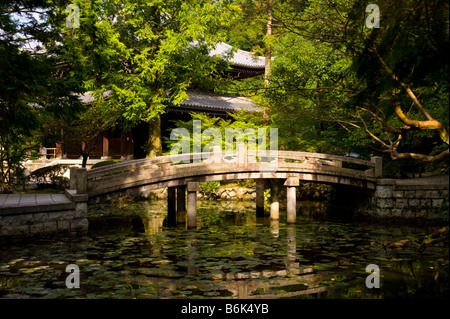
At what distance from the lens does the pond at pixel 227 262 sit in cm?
621

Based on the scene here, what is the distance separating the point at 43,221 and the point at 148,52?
9948 mm

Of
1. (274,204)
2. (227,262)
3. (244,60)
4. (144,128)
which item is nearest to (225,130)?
(274,204)

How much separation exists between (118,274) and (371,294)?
3.93 meters

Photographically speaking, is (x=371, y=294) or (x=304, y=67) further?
(x=304, y=67)

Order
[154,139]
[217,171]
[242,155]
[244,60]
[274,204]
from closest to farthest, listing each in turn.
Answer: [217,171] → [242,155] → [274,204] → [154,139] → [244,60]

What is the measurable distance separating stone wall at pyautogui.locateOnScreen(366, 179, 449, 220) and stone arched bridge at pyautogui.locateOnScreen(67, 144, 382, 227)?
49 cm

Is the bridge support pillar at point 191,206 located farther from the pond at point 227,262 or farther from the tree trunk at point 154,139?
the tree trunk at point 154,139

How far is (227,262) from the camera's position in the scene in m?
8.02

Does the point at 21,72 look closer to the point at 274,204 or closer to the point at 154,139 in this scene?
the point at 274,204

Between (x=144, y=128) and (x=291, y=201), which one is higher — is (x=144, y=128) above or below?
above

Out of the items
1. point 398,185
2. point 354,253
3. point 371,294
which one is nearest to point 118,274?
point 371,294

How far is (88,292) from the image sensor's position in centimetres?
597
